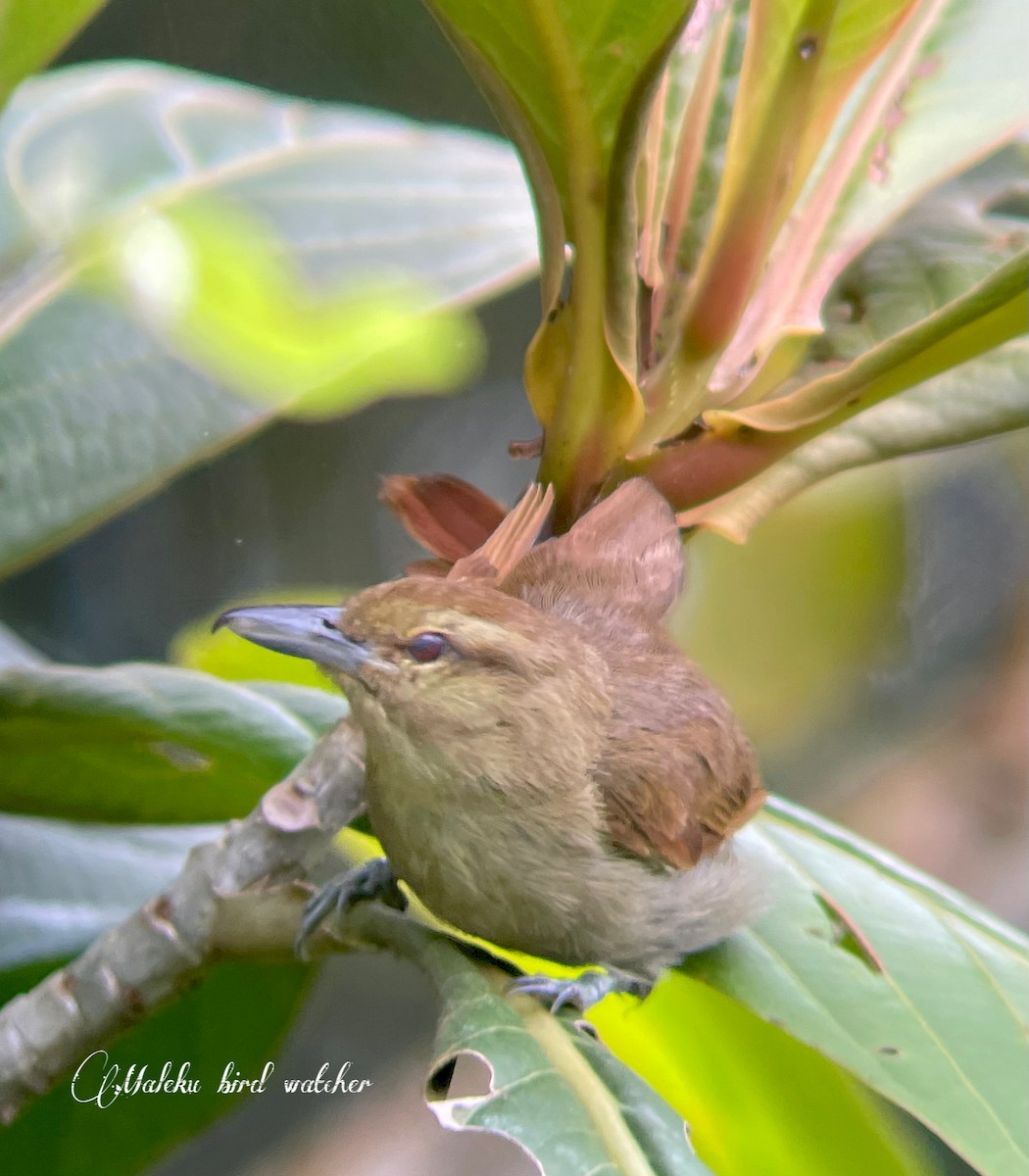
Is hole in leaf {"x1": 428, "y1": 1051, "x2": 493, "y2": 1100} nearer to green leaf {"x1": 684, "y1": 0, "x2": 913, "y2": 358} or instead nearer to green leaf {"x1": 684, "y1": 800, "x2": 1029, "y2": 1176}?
green leaf {"x1": 684, "y1": 800, "x2": 1029, "y2": 1176}

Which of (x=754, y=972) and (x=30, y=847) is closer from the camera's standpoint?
(x=754, y=972)

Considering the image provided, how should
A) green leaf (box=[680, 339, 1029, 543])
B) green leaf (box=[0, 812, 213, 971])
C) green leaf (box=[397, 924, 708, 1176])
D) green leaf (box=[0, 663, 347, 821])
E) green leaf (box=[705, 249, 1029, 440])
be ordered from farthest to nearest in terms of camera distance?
green leaf (box=[0, 812, 213, 971]), green leaf (box=[0, 663, 347, 821]), green leaf (box=[680, 339, 1029, 543]), green leaf (box=[705, 249, 1029, 440]), green leaf (box=[397, 924, 708, 1176])

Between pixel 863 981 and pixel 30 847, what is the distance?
2.37 ft

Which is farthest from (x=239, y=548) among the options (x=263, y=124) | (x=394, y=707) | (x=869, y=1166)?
→ (x=869, y=1166)

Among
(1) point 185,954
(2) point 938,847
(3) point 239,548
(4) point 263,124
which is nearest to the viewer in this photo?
(1) point 185,954

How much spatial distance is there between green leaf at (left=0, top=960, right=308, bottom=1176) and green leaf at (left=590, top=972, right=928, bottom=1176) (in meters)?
0.30

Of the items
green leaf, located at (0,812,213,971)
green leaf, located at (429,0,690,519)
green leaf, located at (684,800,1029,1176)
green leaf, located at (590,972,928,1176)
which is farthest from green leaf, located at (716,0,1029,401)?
green leaf, located at (0,812,213,971)

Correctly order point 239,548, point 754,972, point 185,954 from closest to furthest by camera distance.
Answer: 1. point 185,954
2. point 754,972
3. point 239,548

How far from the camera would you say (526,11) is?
Answer: 57 centimetres

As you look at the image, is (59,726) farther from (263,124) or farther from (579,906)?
(263,124)

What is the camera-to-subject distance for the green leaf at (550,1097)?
0.50 metres

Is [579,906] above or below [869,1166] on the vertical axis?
above

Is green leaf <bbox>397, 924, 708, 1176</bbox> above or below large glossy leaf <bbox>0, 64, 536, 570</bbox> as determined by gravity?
below

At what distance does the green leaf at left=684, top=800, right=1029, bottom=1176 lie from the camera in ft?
2.33
